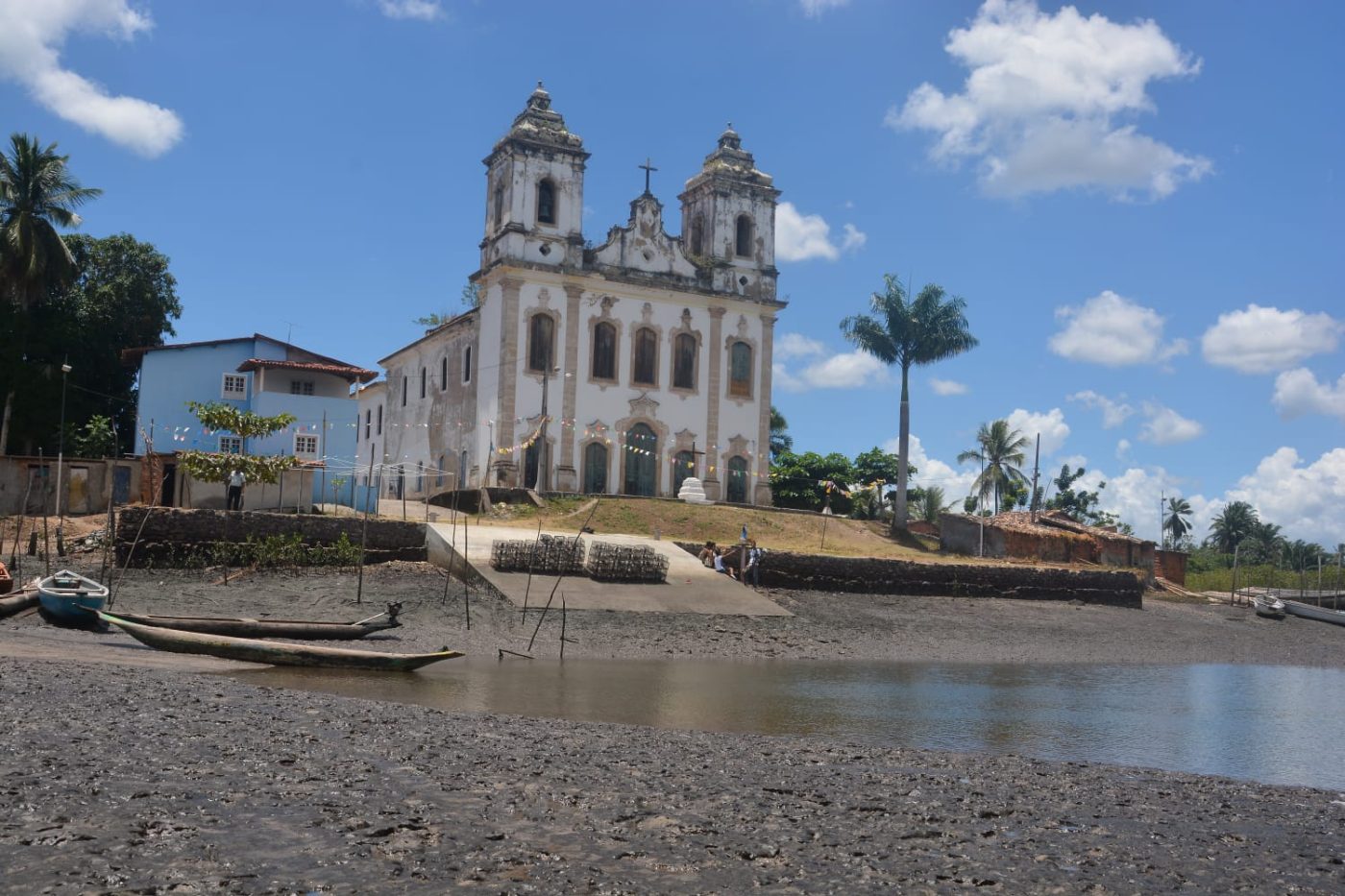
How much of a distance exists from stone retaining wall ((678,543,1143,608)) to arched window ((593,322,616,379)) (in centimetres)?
1614

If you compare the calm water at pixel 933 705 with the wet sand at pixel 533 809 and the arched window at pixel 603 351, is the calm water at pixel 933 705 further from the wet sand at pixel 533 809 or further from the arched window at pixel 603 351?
the arched window at pixel 603 351

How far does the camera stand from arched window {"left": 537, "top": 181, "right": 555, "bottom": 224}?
51.5m

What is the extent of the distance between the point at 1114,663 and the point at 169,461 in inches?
1044

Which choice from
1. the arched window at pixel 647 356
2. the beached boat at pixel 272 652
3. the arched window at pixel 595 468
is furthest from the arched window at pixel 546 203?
the beached boat at pixel 272 652

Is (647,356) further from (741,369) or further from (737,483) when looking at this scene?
(737,483)

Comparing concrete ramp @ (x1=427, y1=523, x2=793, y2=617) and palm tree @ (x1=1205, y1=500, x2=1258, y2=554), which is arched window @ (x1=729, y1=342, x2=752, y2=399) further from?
palm tree @ (x1=1205, y1=500, x2=1258, y2=554)

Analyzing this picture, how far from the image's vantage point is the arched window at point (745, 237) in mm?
55625

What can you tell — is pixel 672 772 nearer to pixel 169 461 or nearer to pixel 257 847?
pixel 257 847

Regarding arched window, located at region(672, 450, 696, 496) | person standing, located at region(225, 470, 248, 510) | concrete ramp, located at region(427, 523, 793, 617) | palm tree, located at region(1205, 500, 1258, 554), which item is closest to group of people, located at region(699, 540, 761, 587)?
concrete ramp, located at region(427, 523, 793, 617)

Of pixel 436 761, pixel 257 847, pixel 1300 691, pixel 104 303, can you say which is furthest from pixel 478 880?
pixel 104 303

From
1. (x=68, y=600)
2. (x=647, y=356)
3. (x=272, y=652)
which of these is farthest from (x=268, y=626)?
(x=647, y=356)

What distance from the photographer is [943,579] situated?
38.2m

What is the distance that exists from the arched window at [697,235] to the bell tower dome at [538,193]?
6580 mm

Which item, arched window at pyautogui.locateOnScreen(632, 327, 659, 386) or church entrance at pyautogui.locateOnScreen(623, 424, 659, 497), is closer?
church entrance at pyautogui.locateOnScreen(623, 424, 659, 497)
